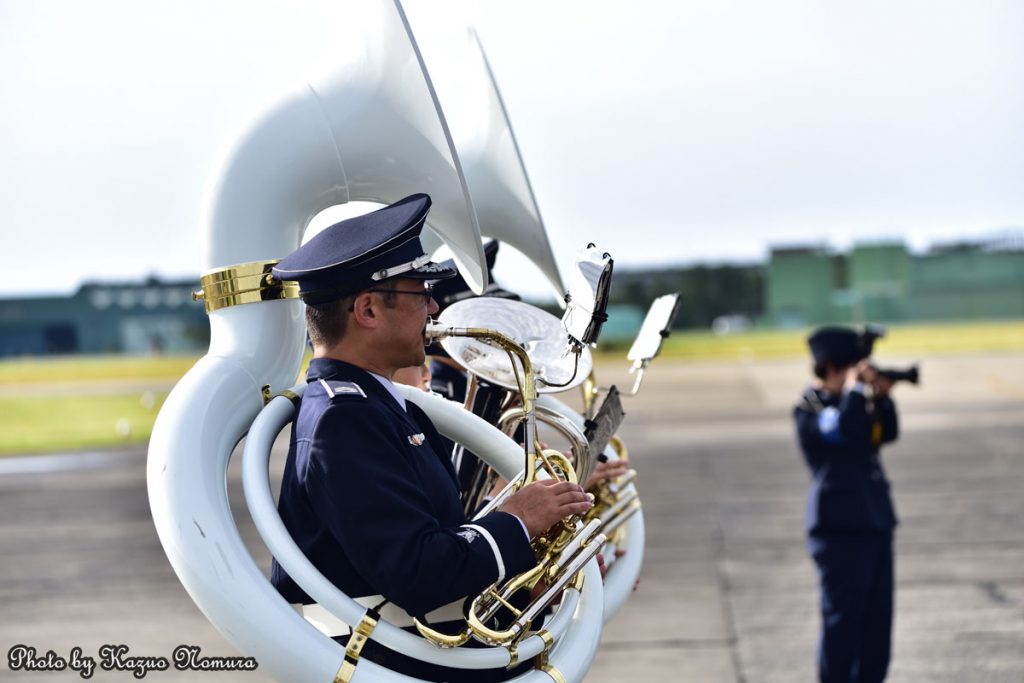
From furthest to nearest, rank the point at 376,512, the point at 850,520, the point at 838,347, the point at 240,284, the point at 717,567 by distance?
the point at 717,567 → the point at 838,347 → the point at 850,520 → the point at 240,284 → the point at 376,512

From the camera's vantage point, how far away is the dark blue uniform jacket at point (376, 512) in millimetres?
2068

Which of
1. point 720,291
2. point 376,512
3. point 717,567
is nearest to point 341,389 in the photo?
point 376,512

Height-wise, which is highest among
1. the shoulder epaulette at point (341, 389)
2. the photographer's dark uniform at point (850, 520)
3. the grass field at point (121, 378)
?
the shoulder epaulette at point (341, 389)

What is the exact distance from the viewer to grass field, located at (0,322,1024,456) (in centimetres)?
2545

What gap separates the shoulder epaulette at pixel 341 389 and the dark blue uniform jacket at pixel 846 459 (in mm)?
3604

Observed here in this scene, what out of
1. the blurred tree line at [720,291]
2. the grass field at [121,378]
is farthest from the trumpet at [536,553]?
the blurred tree line at [720,291]

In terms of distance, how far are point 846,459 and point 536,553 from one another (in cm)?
341

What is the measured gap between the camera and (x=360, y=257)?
→ 222 cm

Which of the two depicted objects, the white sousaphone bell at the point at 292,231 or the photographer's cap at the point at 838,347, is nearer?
the white sousaphone bell at the point at 292,231

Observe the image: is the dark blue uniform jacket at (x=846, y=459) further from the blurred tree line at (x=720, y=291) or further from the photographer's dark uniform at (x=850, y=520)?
the blurred tree line at (x=720, y=291)

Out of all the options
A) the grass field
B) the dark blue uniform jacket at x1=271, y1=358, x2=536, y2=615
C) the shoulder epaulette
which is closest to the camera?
the dark blue uniform jacket at x1=271, y1=358, x2=536, y2=615

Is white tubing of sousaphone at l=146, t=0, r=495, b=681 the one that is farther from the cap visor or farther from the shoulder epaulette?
the shoulder epaulette

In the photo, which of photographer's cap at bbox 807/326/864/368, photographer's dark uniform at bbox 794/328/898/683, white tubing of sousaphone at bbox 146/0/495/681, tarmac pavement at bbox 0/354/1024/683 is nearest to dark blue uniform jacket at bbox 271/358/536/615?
white tubing of sousaphone at bbox 146/0/495/681

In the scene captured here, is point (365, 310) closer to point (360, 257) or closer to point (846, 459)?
point (360, 257)
